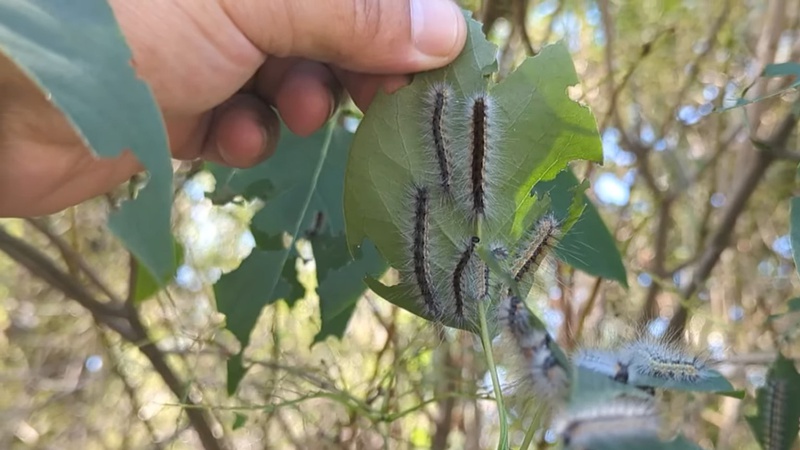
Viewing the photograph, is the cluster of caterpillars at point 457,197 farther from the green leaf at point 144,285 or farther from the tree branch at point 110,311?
the tree branch at point 110,311

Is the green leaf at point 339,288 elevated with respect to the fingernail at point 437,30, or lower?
lower

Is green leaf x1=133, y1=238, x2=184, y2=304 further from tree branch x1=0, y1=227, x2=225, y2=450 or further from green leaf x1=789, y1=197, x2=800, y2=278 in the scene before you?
green leaf x1=789, y1=197, x2=800, y2=278

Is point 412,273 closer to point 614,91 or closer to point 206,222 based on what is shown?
point 614,91

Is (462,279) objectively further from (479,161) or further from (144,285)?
(144,285)

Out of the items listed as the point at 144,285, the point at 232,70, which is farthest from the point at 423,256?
the point at 144,285

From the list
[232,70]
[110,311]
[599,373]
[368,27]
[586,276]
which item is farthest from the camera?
[586,276]

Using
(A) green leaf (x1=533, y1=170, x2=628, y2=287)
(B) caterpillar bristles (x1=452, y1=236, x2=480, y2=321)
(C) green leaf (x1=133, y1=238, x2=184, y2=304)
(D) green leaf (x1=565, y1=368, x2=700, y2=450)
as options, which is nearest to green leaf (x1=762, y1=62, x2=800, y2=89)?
(A) green leaf (x1=533, y1=170, x2=628, y2=287)

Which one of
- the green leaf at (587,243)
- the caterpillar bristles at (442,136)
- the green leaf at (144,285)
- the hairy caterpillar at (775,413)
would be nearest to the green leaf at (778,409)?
the hairy caterpillar at (775,413)
